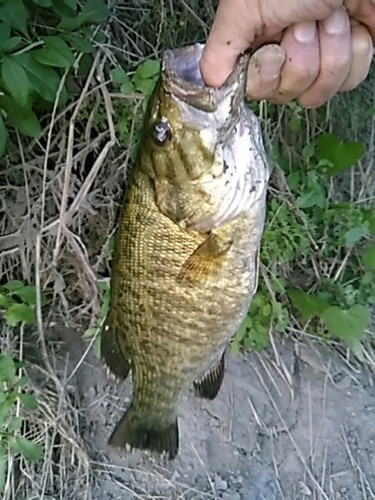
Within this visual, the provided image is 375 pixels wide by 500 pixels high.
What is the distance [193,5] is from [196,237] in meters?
1.18

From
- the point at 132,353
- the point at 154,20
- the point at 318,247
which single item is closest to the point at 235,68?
the point at 132,353

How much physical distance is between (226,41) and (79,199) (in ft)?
3.50

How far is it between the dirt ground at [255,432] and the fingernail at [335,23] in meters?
1.49

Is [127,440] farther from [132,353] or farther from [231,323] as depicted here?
[231,323]

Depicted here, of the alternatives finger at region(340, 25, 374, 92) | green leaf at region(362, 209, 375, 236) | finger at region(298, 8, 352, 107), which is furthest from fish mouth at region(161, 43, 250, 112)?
green leaf at region(362, 209, 375, 236)

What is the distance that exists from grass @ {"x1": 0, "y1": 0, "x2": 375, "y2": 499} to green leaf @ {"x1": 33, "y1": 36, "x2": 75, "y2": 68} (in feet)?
0.88

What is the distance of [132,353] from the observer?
4.67 ft

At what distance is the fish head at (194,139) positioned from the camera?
3.61ft

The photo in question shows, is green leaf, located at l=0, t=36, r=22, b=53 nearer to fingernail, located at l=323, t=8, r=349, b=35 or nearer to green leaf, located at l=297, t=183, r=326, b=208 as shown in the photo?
fingernail, located at l=323, t=8, r=349, b=35

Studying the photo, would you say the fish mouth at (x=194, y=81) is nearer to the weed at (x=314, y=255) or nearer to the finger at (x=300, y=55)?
the finger at (x=300, y=55)

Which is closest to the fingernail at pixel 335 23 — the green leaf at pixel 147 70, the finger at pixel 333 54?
the finger at pixel 333 54

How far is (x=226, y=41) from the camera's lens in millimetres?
1051

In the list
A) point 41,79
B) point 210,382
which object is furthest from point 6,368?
point 41,79

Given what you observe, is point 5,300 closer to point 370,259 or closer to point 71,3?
point 71,3
